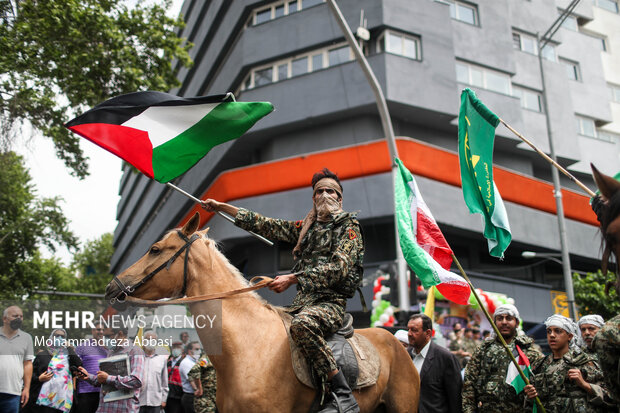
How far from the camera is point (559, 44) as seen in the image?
34.3 meters

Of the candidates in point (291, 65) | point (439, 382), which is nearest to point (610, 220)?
point (439, 382)

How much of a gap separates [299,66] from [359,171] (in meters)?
A: 6.44

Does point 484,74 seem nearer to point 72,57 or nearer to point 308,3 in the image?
point 308,3

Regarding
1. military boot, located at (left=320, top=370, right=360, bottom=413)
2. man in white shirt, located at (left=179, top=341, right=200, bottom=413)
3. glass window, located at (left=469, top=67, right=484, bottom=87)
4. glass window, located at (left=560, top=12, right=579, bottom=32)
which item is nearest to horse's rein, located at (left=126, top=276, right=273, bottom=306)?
military boot, located at (left=320, top=370, right=360, bottom=413)

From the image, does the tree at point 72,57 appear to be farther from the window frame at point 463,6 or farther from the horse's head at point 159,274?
the window frame at point 463,6

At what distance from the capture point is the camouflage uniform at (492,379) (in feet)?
20.2

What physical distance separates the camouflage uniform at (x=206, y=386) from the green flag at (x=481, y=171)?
5841mm

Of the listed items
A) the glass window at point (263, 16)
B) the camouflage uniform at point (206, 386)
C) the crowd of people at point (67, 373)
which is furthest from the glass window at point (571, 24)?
the crowd of people at point (67, 373)

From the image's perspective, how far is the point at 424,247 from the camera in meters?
7.05

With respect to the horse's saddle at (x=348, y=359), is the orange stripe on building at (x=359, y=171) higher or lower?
higher

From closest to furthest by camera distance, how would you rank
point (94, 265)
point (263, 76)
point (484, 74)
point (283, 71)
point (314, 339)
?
point (314, 339), point (283, 71), point (263, 76), point (484, 74), point (94, 265)

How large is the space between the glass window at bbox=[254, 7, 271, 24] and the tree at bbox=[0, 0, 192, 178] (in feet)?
42.0

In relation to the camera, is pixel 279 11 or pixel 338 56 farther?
pixel 279 11

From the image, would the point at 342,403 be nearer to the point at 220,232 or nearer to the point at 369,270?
the point at 369,270
